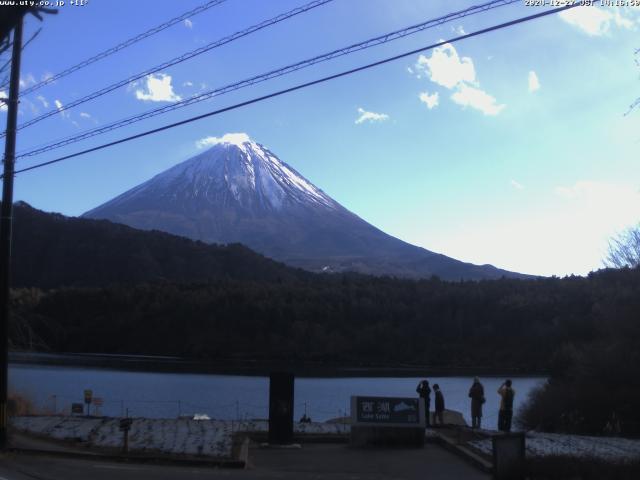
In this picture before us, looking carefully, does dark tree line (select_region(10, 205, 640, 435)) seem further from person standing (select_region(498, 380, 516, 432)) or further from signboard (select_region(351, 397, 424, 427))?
signboard (select_region(351, 397, 424, 427))

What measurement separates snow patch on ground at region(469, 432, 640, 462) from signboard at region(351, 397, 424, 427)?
1377 millimetres

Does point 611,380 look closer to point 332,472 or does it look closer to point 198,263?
point 332,472

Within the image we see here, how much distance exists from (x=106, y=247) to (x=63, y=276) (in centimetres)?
1024

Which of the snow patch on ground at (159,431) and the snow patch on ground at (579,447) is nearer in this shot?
the snow patch on ground at (579,447)

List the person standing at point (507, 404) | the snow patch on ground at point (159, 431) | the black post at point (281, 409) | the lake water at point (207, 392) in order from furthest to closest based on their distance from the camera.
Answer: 1. the lake water at point (207, 392)
2. the person standing at point (507, 404)
3. the black post at point (281, 409)
4. the snow patch on ground at point (159, 431)

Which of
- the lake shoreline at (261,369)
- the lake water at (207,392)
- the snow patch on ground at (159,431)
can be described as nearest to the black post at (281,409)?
the snow patch on ground at (159,431)

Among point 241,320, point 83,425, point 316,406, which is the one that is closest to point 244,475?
point 83,425

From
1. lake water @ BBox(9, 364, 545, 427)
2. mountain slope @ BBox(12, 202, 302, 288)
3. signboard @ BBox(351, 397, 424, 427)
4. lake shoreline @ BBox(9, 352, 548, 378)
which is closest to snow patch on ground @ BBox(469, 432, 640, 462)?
signboard @ BBox(351, 397, 424, 427)

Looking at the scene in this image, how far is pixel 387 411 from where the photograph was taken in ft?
56.5

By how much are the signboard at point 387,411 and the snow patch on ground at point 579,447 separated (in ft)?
4.52

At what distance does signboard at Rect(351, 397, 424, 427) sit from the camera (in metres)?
17.1

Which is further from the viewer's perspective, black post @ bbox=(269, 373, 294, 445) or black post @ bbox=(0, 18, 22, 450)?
black post @ bbox=(269, 373, 294, 445)

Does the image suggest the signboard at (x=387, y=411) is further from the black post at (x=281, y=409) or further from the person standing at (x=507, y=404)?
the person standing at (x=507, y=404)

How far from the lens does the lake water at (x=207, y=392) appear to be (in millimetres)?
38688
